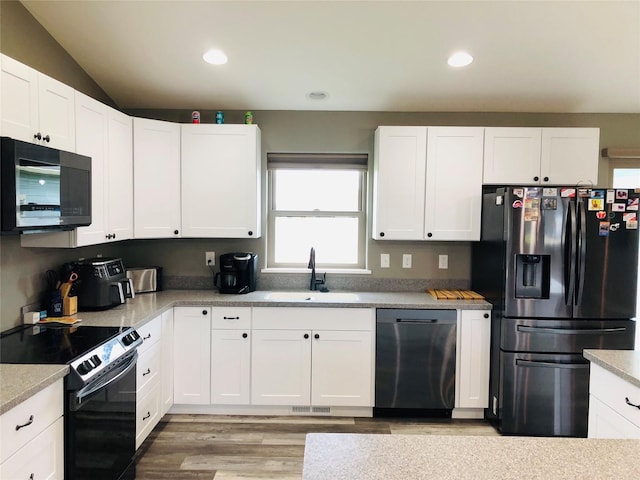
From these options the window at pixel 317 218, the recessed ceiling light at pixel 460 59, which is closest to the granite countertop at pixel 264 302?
the window at pixel 317 218

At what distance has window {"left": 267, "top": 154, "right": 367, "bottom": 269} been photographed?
3.59 m

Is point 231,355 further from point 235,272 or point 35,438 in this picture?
point 35,438

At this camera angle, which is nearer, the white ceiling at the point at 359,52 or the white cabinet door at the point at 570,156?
the white ceiling at the point at 359,52

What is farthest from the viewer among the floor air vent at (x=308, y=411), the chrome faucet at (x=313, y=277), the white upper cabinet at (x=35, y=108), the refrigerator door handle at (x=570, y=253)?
the chrome faucet at (x=313, y=277)

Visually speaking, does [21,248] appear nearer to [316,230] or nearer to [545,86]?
[316,230]

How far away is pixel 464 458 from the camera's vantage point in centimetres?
104

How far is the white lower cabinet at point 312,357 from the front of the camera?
2.97 metres

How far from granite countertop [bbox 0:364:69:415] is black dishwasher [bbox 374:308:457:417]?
2.06 meters

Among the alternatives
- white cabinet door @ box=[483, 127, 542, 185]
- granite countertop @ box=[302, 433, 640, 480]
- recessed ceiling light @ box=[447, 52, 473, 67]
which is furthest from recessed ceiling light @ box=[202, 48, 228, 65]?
granite countertop @ box=[302, 433, 640, 480]

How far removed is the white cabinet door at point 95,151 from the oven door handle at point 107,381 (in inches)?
30.7

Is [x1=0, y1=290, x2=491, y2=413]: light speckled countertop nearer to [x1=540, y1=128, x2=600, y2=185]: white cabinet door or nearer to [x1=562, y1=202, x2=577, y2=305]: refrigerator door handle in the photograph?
[x1=562, y1=202, x2=577, y2=305]: refrigerator door handle

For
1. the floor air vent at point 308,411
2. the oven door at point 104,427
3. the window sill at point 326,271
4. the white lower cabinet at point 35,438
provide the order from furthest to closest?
the window sill at point 326,271 → the floor air vent at point 308,411 → the oven door at point 104,427 → the white lower cabinet at point 35,438

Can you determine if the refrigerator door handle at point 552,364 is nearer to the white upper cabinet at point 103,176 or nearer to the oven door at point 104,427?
the oven door at point 104,427

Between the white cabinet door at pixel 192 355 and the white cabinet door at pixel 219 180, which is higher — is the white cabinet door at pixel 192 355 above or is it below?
below
